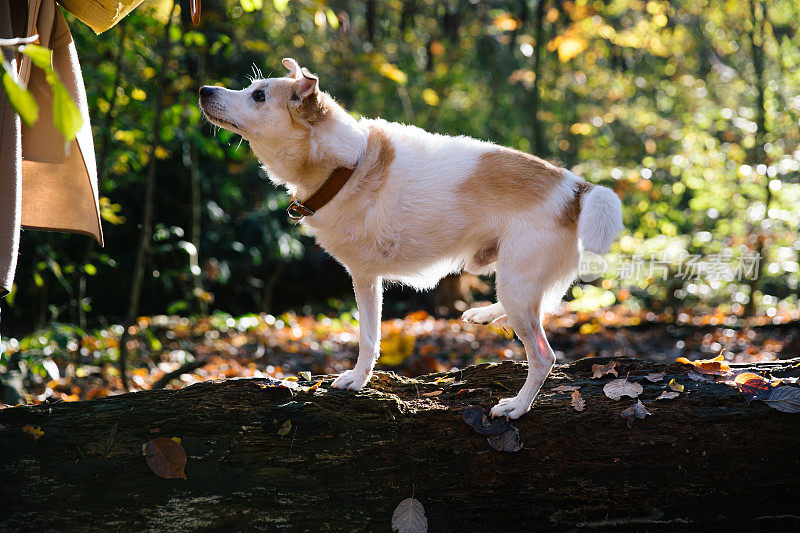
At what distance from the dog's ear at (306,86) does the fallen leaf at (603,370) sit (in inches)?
76.3

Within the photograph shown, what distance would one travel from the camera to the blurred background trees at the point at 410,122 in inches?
232

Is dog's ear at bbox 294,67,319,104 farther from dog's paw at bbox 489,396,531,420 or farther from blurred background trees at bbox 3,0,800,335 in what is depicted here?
dog's paw at bbox 489,396,531,420

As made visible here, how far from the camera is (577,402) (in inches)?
112

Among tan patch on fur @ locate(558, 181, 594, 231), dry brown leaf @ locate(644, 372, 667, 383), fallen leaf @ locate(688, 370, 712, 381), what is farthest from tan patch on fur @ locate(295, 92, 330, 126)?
fallen leaf @ locate(688, 370, 712, 381)

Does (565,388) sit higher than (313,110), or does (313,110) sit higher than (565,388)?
(313,110)

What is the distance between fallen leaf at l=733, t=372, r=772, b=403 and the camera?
279 centimetres

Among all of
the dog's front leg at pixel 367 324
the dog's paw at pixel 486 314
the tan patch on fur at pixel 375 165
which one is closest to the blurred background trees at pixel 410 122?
the tan patch on fur at pixel 375 165

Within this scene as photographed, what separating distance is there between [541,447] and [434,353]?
3.67 metres

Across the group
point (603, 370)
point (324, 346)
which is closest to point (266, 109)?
point (603, 370)

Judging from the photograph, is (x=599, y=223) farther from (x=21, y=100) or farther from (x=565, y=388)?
(x=21, y=100)

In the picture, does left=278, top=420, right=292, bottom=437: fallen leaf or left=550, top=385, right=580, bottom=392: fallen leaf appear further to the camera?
left=550, top=385, right=580, bottom=392: fallen leaf

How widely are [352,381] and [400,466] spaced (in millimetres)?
623

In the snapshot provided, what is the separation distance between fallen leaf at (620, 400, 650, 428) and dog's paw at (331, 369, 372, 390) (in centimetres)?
120

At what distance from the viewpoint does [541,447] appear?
2.66 m
